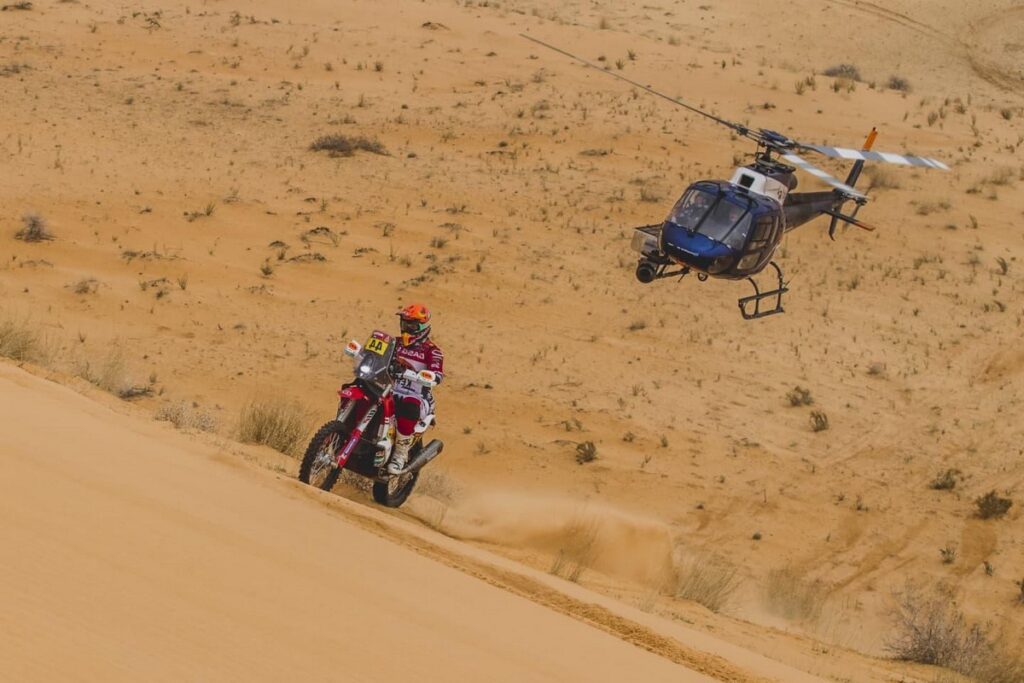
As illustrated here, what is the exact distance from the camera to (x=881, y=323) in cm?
2095

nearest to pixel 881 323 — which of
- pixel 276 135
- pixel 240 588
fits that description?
pixel 276 135

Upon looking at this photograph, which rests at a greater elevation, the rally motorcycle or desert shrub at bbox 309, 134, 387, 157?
the rally motorcycle

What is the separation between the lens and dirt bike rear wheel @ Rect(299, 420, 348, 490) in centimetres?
1063

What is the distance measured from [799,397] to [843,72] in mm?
21598

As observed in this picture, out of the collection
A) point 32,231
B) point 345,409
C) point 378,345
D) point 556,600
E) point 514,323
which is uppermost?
point 378,345

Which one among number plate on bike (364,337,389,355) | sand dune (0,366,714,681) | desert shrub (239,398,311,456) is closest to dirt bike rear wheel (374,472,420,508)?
number plate on bike (364,337,389,355)

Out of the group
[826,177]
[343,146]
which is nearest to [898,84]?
[343,146]

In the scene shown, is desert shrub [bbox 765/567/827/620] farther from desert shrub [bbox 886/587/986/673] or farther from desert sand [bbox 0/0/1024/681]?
desert shrub [bbox 886/587/986/673]

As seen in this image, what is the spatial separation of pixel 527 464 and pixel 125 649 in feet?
37.4

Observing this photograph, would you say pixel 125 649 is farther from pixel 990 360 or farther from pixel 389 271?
pixel 990 360

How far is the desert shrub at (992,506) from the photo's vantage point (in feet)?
53.3

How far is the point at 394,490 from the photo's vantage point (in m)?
11.8

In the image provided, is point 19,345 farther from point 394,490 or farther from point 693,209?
point 693,209

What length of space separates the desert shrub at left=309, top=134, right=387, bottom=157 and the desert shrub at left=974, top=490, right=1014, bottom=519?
14.2 m
